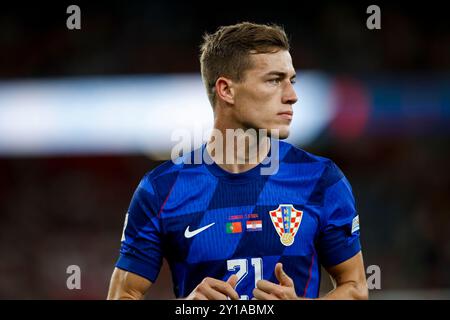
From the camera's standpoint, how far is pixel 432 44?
12.0 m

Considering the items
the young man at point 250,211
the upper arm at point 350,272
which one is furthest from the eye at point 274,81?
the upper arm at point 350,272

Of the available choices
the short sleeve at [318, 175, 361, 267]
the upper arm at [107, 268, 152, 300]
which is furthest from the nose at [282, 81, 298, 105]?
the upper arm at [107, 268, 152, 300]

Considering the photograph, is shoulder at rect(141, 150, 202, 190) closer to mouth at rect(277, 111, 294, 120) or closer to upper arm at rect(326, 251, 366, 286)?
mouth at rect(277, 111, 294, 120)

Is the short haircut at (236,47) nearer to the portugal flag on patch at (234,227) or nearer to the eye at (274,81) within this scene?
the eye at (274,81)

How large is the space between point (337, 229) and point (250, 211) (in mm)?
452

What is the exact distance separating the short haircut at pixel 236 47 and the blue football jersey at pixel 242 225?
52 centimetres

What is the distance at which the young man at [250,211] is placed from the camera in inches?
136

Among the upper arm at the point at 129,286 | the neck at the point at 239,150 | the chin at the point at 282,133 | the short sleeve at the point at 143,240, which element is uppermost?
the chin at the point at 282,133

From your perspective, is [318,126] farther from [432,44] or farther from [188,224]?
[188,224]

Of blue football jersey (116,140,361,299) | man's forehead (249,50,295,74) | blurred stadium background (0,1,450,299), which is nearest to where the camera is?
blue football jersey (116,140,361,299)

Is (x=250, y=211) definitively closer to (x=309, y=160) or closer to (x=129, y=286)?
(x=309, y=160)

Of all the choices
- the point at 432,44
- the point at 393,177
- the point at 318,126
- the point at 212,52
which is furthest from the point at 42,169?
the point at 212,52

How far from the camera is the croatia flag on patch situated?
11.4 feet

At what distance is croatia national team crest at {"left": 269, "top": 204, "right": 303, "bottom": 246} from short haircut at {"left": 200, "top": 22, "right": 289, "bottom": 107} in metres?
0.75
